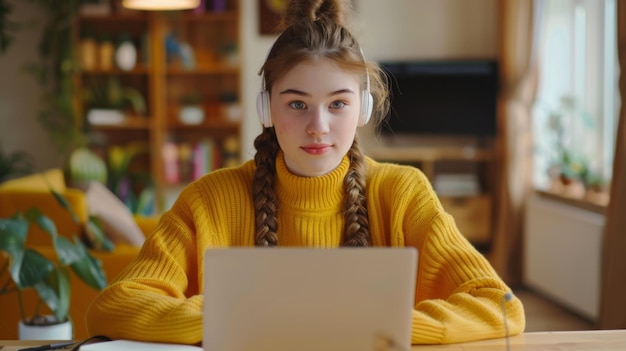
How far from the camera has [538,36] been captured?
538 cm

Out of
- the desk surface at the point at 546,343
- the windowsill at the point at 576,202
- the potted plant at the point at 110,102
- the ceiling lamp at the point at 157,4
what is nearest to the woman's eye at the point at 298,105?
the desk surface at the point at 546,343

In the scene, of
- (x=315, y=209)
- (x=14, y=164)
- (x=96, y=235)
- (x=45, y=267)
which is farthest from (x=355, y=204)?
(x=14, y=164)

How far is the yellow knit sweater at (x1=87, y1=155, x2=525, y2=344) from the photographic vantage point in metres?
1.49

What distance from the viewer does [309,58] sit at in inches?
63.5

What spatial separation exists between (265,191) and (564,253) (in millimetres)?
3377

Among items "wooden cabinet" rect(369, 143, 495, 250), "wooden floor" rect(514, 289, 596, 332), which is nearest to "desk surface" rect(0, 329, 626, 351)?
"wooden floor" rect(514, 289, 596, 332)

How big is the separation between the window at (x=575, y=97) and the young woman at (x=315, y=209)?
10.1ft

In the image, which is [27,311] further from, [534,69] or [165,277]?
[534,69]

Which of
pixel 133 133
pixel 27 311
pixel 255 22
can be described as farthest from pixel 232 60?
pixel 27 311

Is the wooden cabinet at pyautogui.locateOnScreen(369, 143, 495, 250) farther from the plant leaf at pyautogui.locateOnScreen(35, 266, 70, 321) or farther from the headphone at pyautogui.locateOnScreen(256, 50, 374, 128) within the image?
the headphone at pyautogui.locateOnScreen(256, 50, 374, 128)

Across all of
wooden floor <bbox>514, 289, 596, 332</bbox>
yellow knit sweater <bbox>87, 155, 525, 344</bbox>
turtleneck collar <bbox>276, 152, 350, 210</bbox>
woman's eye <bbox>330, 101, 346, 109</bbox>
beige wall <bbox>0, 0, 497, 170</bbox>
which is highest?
beige wall <bbox>0, 0, 497, 170</bbox>

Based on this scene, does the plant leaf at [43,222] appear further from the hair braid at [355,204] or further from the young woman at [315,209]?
the hair braid at [355,204]

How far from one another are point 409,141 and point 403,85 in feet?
1.51

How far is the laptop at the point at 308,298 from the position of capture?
1.19 m
